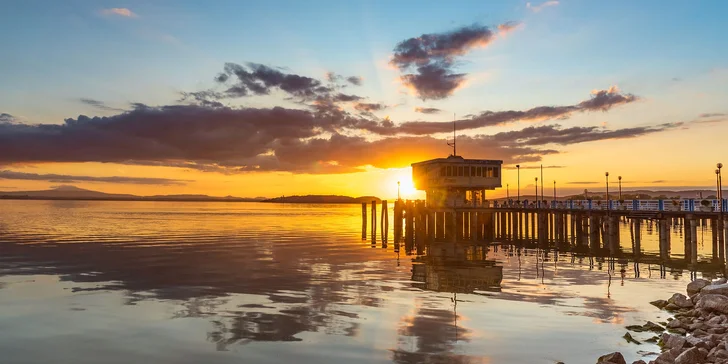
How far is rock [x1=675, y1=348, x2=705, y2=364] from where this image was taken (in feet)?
42.2

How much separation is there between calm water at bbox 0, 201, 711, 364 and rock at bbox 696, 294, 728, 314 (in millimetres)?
1563

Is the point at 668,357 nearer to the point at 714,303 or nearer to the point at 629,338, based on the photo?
the point at 629,338

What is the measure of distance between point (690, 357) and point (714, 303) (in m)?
7.56

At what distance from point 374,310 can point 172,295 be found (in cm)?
983

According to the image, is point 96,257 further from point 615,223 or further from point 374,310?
point 615,223

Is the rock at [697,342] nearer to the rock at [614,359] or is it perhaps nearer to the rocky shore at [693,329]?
the rocky shore at [693,329]

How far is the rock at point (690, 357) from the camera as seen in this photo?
1287cm

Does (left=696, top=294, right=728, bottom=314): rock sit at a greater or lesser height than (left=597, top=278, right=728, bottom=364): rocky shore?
greater

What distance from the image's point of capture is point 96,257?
3931 centimetres

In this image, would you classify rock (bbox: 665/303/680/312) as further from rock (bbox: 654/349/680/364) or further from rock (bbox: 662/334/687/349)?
rock (bbox: 654/349/680/364)

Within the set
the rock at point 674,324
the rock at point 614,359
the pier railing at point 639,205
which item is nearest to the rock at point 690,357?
the rock at point 614,359

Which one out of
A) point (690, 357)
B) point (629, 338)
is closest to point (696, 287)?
point (629, 338)

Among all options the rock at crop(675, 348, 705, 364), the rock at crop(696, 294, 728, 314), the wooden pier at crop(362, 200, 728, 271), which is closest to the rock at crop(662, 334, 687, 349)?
the rock at crop(675, 348, 705, 364)

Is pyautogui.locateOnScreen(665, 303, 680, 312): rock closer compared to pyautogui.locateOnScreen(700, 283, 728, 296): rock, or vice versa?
pyautogui.locateOnScreen(700, 283, 728, 296): rock
